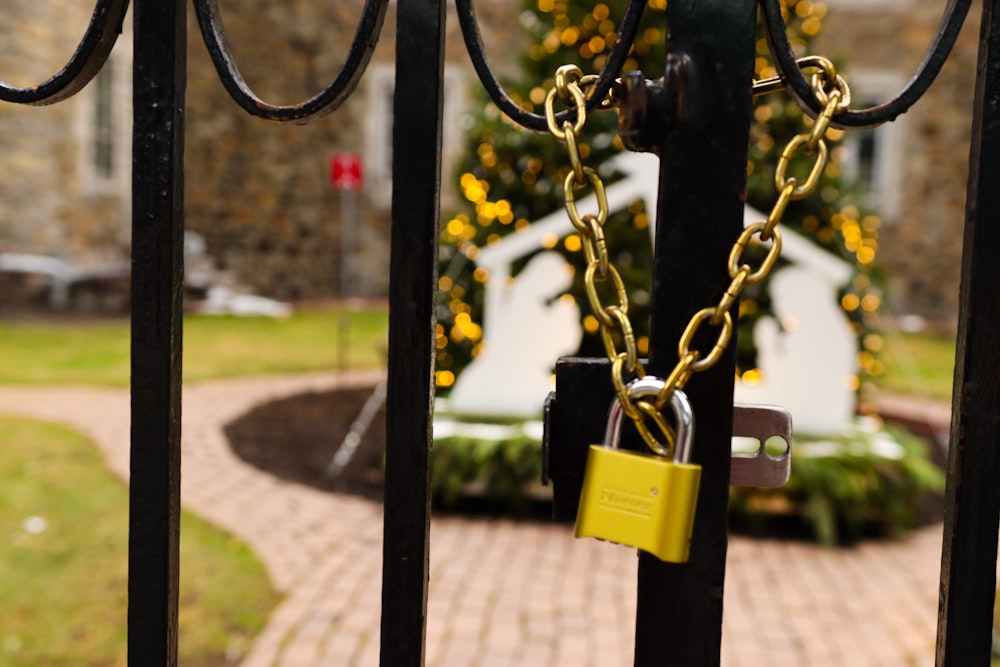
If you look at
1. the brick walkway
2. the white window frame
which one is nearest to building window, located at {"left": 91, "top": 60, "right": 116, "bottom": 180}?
the white window frame

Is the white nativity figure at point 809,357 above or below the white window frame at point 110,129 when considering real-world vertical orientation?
below

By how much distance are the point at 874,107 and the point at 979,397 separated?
0.96 feet

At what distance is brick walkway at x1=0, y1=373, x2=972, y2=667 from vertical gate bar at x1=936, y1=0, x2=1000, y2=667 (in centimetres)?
228

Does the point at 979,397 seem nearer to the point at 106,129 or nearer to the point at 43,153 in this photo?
the point at 43,153

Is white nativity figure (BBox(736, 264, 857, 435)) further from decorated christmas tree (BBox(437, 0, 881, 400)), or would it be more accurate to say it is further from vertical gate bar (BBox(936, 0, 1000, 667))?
vertical gate bar (BBox(936, 0, 1000, 667))

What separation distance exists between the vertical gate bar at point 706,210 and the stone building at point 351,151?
44.7ft

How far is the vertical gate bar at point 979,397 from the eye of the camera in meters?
0.84

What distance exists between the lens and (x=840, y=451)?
453cm

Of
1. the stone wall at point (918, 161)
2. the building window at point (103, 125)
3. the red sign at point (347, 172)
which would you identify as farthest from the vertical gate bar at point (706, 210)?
the stone wall at point (918, 161)

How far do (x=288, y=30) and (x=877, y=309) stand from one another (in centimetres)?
1247

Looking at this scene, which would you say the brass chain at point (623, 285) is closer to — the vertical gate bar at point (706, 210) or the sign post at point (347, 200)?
the vertical gate bar at point (706, 210)

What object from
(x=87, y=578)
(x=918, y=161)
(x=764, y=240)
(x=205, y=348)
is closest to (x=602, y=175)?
(x=87, y=578)

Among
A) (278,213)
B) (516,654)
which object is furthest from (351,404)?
(278,213)

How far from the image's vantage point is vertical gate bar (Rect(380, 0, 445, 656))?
0.89m
